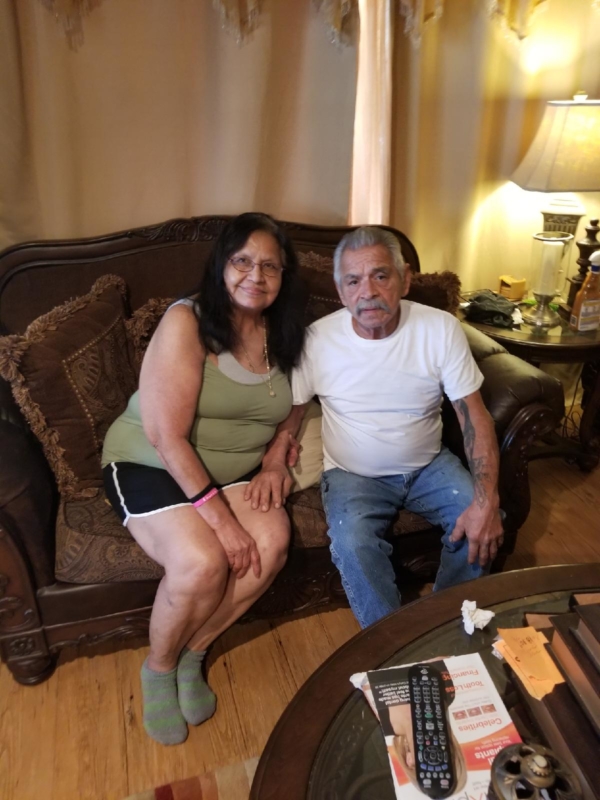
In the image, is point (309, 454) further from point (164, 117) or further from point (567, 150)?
point (567, 150)

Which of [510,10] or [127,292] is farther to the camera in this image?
[510,10]

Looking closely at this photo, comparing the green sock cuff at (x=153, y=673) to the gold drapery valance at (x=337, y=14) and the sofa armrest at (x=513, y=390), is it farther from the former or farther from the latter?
the gold drapery valance at (x=337, y=14)

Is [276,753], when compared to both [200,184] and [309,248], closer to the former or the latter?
[309,248]

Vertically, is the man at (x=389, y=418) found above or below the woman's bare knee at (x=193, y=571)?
above

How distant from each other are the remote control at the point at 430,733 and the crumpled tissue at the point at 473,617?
129 millimetres

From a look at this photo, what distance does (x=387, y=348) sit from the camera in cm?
157

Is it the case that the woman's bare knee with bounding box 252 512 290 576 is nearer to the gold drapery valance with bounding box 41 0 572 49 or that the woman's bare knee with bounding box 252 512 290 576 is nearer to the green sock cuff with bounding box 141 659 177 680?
the green sock cuff with bounding box 141 659 177 680

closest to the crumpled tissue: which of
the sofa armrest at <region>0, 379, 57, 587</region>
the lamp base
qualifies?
the sofa armrest at <region>0, 379, 57, 587</region>

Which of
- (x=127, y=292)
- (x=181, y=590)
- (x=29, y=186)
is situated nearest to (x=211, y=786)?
(x=181, y=590)

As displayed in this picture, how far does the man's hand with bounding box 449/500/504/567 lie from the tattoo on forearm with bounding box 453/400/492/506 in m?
0.03

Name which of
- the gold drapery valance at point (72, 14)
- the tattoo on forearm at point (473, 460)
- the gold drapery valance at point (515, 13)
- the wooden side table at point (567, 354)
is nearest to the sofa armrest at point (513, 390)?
the tattoo on forearm at point (473, 460)

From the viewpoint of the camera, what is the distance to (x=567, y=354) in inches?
84.4

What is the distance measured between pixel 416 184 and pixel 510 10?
0.68 meters

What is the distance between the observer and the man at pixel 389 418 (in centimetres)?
151
